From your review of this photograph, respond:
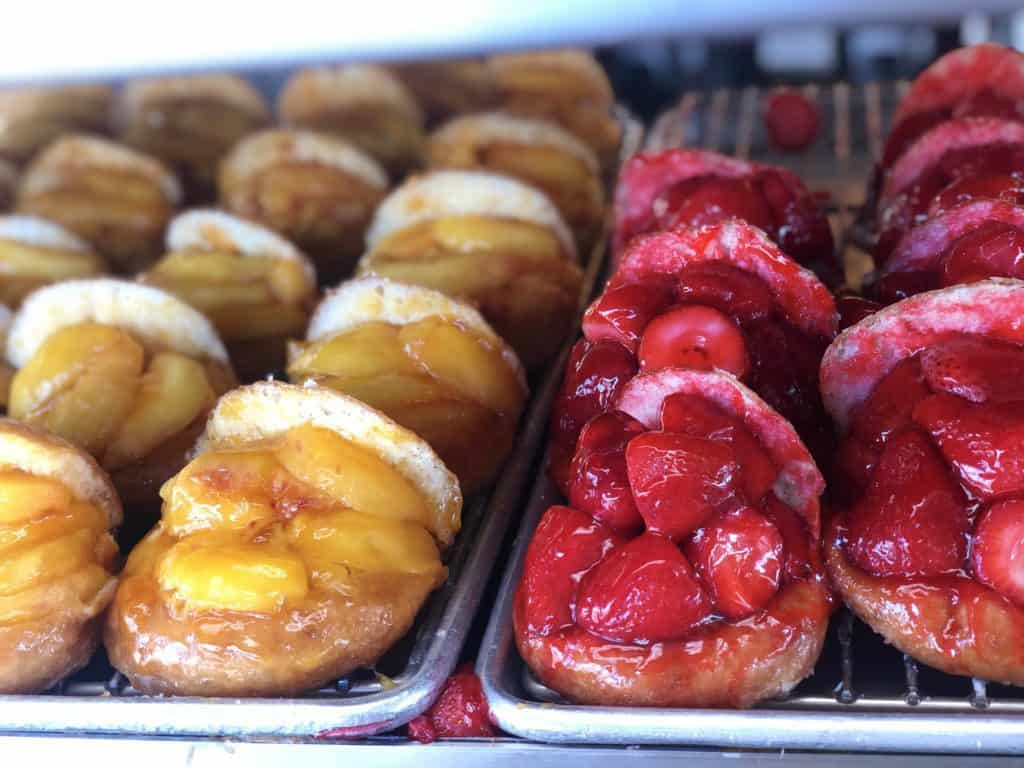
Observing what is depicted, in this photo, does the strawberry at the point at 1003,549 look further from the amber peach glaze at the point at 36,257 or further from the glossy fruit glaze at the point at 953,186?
the amber peach glaze at the point at 36,257

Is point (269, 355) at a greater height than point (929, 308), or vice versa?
point (929, 308)

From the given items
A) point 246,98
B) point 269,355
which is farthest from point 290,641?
point 246,98

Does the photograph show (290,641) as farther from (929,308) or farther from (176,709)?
(929,308)

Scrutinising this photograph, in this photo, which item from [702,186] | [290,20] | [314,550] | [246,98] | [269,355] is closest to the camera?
[314,550]

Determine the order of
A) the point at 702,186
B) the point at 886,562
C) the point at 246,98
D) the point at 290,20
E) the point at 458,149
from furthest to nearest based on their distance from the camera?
the point at 246,98, the point at 458,149, the point at 702,186, the point at 290,20, the point at 886,562

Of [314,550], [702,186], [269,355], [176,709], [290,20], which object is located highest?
[290,20]

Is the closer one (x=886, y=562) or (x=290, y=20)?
(x=886, y=562)

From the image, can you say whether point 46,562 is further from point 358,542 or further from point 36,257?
point 36,257

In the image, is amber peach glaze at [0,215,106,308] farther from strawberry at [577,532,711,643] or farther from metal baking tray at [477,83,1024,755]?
strawberry at [577,532,711,643]
